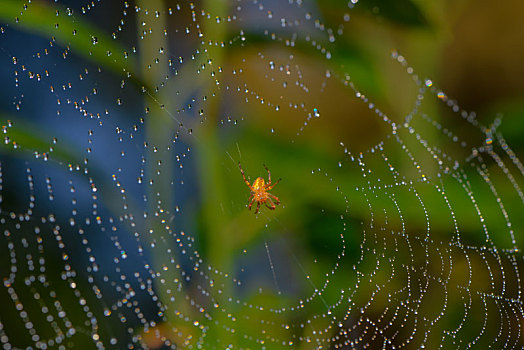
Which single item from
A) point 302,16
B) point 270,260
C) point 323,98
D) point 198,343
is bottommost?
point 198,343

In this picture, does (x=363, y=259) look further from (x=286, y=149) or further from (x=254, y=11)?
(x=254, y=11)

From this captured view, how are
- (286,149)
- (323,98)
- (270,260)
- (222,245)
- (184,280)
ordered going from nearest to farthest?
(222,245) < (286,149) < (184,280) < (270,260) < (323,98)

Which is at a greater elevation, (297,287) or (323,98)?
(323,98)

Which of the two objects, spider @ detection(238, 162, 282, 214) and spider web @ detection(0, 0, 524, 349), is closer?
spider web @ detection(0, 0, 524, 349)

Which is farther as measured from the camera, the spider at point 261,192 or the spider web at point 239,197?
the spider at point 261,192

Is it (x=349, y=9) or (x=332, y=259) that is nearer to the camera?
(x=349, y=9)

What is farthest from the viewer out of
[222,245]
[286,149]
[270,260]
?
[270,260]


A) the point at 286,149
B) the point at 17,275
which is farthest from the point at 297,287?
the point at 17,275
